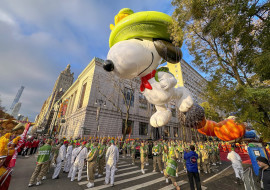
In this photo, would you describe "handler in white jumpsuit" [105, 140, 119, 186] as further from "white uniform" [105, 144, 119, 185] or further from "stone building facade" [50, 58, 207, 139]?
"stone building facade" [50, 58, 207, 139]

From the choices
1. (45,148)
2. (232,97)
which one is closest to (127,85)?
(45,148)

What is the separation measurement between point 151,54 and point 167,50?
1.29ft

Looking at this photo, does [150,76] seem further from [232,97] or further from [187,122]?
[232,97]

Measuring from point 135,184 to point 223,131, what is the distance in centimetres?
492

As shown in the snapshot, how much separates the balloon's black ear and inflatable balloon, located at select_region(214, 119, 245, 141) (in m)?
5.15

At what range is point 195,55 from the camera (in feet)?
14.4

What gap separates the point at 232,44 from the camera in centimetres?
364

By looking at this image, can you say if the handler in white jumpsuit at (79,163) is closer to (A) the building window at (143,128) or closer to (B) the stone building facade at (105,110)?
(B) the stone building facade at (105,110)

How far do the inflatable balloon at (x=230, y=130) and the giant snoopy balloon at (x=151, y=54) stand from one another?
4.69 meters

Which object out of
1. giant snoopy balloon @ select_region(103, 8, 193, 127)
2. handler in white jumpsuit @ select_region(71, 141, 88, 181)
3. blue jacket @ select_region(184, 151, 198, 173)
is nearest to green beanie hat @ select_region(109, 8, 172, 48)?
giant snoopy balloon @ select_region(103, 8, 193, 127)

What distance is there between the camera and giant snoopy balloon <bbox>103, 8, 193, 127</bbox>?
2.41 metres

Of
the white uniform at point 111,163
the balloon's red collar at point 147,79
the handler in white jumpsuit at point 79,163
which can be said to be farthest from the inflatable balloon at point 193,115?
the handler in white jumpsuit at point 79,163

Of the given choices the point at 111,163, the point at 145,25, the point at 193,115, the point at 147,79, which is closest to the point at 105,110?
the point at 111,163

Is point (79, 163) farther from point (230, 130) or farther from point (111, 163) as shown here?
point (230, 130)
